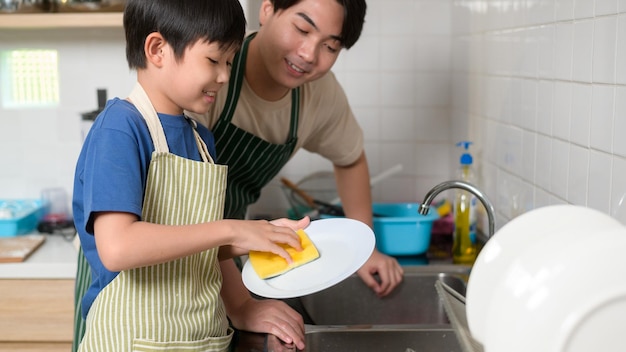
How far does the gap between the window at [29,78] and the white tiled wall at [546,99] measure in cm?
130

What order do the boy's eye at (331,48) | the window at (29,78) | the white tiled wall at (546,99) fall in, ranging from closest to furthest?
the white tiled wall at (546,99) < the boy's eye at (331,48) < the window at (29,78)

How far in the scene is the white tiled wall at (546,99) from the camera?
4.19ft

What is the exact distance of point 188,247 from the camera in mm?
1102

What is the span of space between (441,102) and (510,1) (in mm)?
711

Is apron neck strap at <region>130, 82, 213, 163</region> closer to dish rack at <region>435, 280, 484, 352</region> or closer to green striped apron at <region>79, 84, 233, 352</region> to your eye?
green striped apron at <region>79, 84, 233, 352</region>

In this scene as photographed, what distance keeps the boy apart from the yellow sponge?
2 cm

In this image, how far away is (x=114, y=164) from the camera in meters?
1.09

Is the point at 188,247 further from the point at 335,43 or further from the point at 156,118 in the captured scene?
the point at 335,43

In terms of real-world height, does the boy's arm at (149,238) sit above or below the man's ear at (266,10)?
below

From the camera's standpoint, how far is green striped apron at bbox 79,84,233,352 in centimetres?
118

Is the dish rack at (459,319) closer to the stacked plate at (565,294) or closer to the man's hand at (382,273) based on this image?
the stacked plate at (565,294)

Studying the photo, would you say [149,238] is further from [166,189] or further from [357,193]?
[357,193]

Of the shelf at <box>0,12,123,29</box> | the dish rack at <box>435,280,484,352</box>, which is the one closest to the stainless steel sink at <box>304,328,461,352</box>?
the dish rack at <box>435,280,484,352</box>

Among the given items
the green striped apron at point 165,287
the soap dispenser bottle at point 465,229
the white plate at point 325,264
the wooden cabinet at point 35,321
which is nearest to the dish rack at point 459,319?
the white plate at point 325,264
